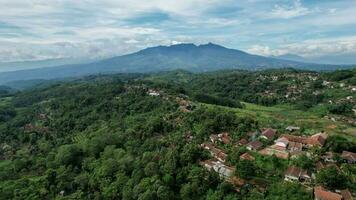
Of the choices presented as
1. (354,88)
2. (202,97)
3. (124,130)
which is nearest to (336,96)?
(354,88)

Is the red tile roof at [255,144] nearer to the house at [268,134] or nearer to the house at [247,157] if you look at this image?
the house at [268,134]

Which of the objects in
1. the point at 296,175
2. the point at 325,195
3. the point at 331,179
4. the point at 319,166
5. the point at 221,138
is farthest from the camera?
the point at 221,138

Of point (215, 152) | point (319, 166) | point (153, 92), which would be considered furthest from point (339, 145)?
point (153, 92)

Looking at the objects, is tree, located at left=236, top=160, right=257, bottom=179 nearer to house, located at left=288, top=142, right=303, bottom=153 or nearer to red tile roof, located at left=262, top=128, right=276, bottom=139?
house, located at left=288, top=142, right=303, bottom=153

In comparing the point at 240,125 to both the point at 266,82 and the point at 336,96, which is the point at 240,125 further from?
the point at 266,82

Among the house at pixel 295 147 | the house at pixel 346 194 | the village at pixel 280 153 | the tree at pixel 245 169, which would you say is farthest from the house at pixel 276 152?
the house at pixel 346 194

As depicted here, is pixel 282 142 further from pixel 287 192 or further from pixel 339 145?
pixel 287 192

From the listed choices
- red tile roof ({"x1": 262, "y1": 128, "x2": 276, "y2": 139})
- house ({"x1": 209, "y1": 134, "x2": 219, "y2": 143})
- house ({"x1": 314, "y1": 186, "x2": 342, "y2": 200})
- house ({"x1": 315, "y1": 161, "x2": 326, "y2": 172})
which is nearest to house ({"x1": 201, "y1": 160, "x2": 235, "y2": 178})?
house ({"x1": 209, "y1": 134, "x2": 219, "y2": 143})
